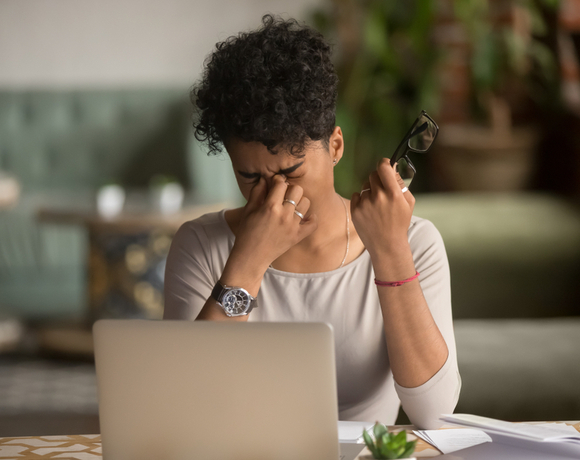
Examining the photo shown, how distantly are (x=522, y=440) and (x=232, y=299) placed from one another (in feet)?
1.51

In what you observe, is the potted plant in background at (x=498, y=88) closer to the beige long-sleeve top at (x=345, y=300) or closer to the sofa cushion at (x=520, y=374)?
the sofa cushion at (x=520, y=374)

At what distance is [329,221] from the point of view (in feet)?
4.12

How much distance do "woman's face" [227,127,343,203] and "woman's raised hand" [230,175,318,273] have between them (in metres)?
0.02

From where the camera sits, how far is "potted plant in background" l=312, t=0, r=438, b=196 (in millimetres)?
3170

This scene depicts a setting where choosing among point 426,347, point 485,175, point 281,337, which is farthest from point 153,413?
point 485,175

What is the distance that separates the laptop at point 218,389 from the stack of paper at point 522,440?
9.0 inches

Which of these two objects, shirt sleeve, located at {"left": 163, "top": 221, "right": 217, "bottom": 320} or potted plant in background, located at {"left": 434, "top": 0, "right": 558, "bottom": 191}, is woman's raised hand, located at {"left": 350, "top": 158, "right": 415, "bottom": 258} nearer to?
shirt sleeve, located at {"left": 163, "top": 221, "right": 217, "bottom": 320}

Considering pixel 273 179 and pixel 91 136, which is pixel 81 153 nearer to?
pixel 91 136

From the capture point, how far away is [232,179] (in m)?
3.92

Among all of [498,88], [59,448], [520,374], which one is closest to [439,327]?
[59,448]

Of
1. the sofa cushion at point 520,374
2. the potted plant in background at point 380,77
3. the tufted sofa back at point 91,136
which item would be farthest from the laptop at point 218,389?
the tufted sofa back at point 91,136

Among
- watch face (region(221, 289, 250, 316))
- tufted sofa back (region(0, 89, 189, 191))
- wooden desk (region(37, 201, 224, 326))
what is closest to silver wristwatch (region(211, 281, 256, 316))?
watch face (region(221, 289, 250, 316))

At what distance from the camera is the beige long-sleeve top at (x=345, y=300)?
1195 mm

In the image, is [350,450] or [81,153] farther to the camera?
[81,153]
